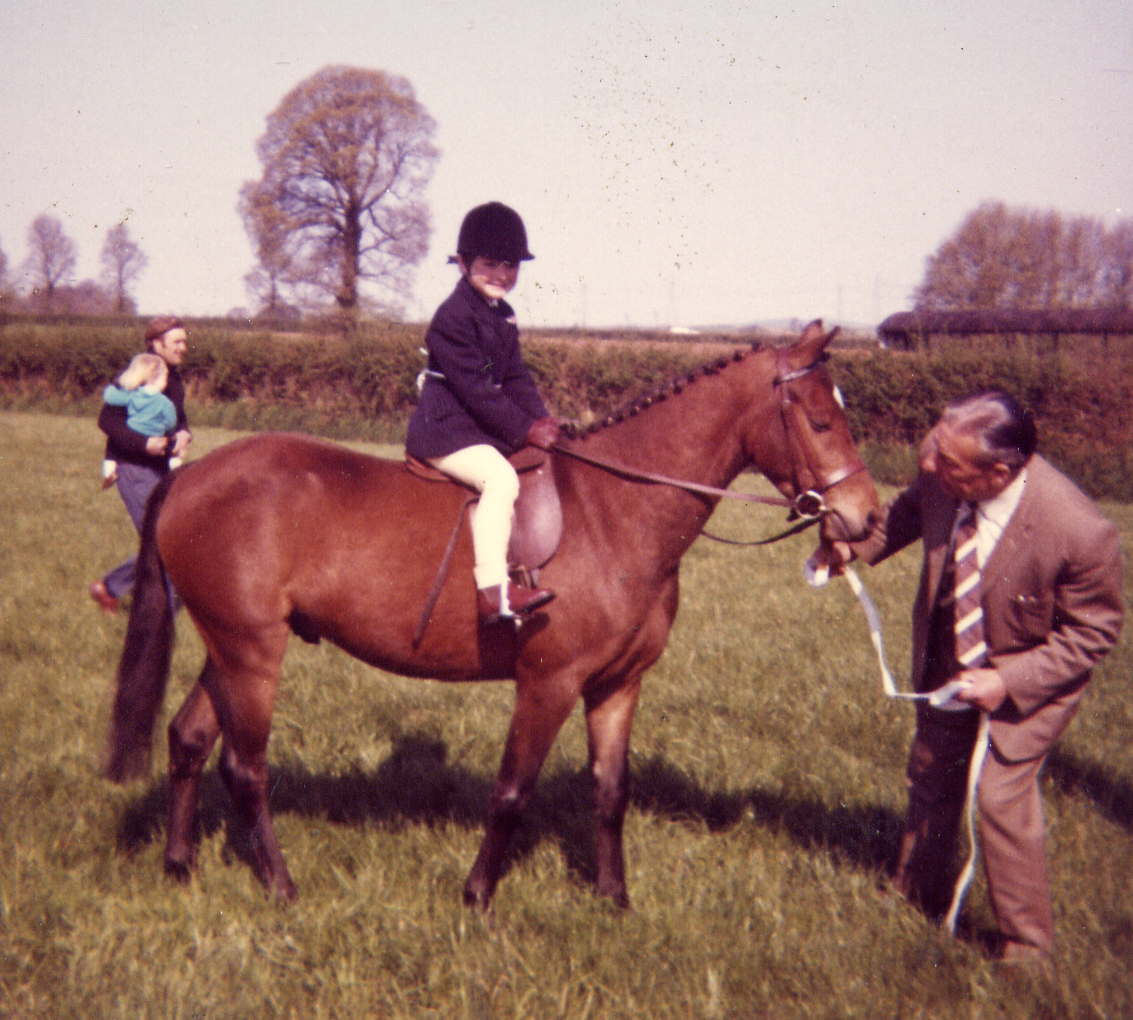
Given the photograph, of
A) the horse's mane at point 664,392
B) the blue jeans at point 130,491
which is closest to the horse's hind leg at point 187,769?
the horse's mane at point 664,392

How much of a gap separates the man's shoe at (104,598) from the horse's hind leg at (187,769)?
4.46 metres

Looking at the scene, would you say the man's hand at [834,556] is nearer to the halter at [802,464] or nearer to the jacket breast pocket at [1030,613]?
the halter at [802,464]

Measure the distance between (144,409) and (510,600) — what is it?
18.4ft

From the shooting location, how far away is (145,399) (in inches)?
332

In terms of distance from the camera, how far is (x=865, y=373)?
26.0 meters

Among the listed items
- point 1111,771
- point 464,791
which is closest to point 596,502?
point 464,791

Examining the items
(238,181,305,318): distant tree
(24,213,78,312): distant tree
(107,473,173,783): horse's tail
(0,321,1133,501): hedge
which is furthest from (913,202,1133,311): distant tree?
(107,473,173,783): horse's tail

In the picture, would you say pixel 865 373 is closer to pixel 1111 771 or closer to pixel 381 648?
pixel 1111 771

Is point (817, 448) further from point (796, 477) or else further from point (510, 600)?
point (510, 600)

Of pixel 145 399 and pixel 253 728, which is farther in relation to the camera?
pixel 145 399

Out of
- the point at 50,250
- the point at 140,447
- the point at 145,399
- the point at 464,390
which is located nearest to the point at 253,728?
the point at 464,390

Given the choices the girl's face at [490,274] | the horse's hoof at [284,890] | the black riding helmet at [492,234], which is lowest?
the horse's hoof at [284,890]

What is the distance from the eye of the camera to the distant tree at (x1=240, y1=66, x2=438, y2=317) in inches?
1741

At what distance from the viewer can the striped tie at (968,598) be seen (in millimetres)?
3766
